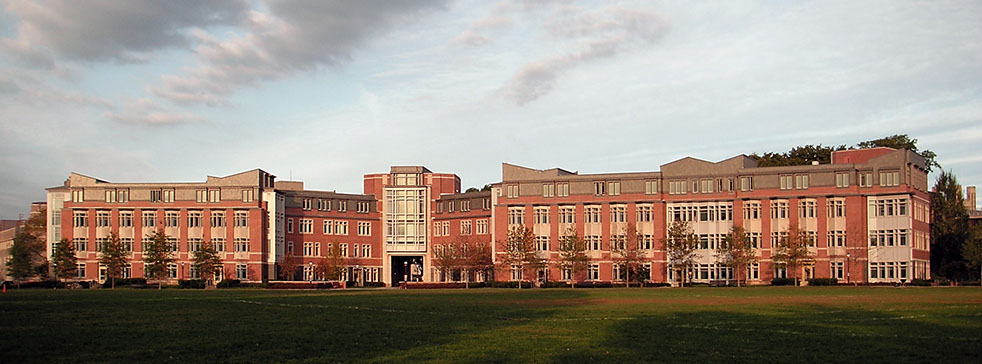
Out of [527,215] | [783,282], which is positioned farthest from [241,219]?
[783,282]

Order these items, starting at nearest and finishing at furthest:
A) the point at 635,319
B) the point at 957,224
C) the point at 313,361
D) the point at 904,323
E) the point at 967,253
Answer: the point at 313,361 → the point at 904,323 → the point at 635,319 → the point at 967,253 → the point at 957,224

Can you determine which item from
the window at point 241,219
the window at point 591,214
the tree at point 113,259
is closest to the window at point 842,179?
the window at point 591,214

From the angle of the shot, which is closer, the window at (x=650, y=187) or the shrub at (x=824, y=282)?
the shrub at (x=824, y=282)

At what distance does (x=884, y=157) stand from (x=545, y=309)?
71892mm

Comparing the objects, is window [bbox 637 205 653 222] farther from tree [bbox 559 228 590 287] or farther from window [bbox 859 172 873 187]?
window [bbox 859 172 873 187]

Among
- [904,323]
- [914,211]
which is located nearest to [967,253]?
[914,211]

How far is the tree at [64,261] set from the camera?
112 m

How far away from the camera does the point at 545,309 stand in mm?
42781

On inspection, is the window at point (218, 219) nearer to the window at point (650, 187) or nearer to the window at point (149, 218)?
the window at point (149, 218)

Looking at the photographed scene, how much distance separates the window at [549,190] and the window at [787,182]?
2701 cm

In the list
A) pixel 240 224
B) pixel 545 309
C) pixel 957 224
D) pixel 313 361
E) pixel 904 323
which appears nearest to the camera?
pixel 313 361

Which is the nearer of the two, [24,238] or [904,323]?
[904,323]

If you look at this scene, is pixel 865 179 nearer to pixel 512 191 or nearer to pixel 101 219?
pixel 512 191

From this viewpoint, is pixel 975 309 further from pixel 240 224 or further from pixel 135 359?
pixel 240 224
